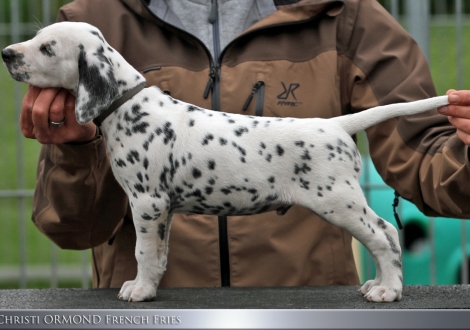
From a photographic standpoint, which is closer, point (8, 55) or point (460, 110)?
point (8, 55)

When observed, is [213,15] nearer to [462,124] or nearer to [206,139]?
[206,139]

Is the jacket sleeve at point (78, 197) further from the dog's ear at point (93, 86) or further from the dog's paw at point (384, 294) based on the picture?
the dog's paw at point (384, 294)

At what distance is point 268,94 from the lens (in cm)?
277

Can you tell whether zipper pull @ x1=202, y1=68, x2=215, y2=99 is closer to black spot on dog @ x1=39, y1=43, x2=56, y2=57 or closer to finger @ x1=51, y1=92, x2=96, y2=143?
finger @ x1=51, y1=92, x2=96, y2=143

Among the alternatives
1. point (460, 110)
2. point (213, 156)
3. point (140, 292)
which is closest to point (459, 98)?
point (460, 110)

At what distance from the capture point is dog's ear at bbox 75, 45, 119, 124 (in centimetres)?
203

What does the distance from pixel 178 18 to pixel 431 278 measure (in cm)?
264

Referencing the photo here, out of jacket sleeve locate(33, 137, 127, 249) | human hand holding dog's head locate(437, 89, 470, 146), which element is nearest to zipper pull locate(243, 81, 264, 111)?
jacket sleeve locate(33, 137, 127, 249)

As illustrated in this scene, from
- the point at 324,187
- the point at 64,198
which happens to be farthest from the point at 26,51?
the point at 324,187

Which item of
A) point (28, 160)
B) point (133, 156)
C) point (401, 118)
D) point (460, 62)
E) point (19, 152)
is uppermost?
point (133, 156)

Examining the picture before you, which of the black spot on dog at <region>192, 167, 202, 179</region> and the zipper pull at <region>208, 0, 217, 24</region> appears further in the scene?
the zipper pull at <region>208, 0, 217, 24</region>

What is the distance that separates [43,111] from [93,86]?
0.17 metres

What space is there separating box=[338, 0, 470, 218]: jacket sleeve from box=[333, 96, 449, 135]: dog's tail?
32 cm

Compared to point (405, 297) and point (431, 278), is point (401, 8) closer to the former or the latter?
point (431, 278)
